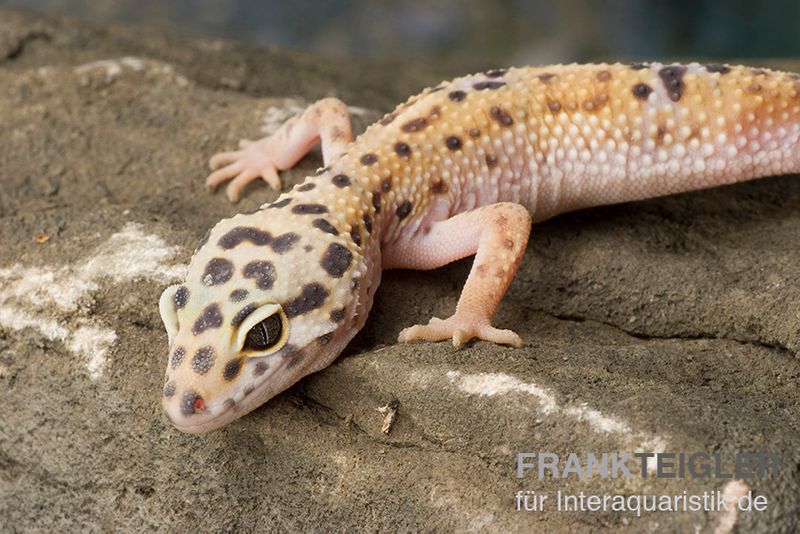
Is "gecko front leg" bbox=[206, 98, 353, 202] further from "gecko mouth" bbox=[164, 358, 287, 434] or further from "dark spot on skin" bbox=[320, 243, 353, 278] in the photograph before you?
"gecko mouth" bbox=[164, 358, 287, 434]

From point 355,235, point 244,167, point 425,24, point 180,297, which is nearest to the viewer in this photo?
point 180,297

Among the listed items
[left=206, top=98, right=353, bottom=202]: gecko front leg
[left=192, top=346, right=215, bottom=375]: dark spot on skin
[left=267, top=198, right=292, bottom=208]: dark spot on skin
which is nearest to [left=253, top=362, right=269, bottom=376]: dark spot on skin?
[left=192, top=346, right=215, bottom=375]: dark spot on skin

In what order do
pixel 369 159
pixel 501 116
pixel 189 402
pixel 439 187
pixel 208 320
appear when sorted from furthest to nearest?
pixel 501 116
pixel 439 187
pixel 369 159
pixel 208 320
pixel 189 402

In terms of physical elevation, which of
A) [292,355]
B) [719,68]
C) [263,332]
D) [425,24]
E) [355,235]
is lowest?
[425,24]

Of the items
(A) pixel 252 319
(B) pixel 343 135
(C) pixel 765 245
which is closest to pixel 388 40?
(B) pixel 343 135

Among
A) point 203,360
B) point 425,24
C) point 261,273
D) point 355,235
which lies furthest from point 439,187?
point 425,24

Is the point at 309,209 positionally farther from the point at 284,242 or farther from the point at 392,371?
the point at 392,371

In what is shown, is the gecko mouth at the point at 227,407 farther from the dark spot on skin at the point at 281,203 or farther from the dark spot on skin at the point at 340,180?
the dark spot on skin at the point at 340,180
